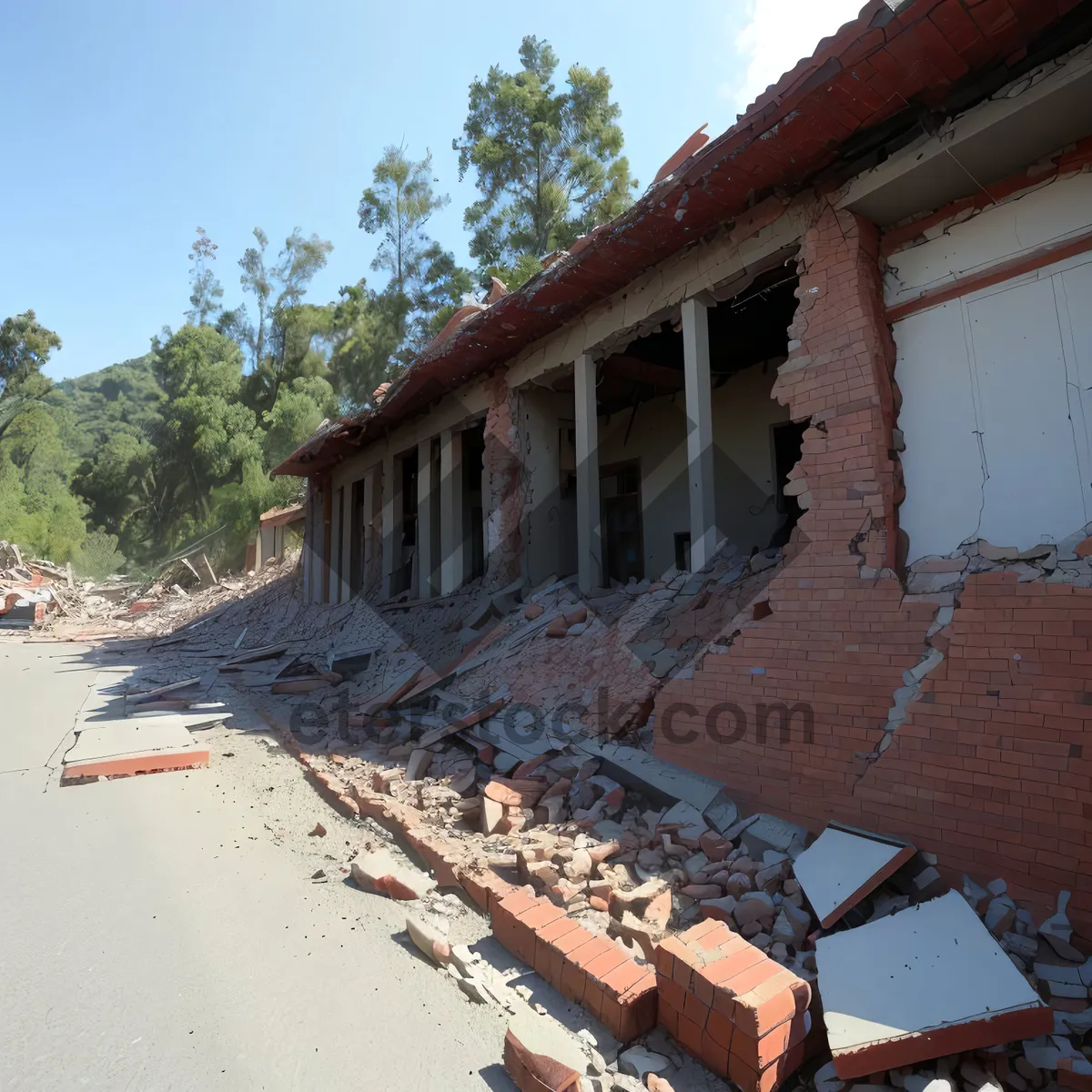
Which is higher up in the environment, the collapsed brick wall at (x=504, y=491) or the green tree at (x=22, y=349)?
the green tree at (x=22, y=349)

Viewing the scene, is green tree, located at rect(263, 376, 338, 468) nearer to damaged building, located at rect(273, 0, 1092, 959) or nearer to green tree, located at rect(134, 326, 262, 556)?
green tree, located at rect(134, 326, 262, 556)

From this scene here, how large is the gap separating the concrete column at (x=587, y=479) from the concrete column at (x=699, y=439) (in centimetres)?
148

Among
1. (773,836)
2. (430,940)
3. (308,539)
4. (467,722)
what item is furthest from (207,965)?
(308,539)

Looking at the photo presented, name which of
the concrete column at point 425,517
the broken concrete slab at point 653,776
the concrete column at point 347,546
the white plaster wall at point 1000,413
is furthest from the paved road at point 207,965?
the concrete column at point 347,546

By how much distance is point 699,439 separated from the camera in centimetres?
606

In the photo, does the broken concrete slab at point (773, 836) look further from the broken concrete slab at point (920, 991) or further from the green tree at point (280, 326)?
the green tree at point (280, 326)

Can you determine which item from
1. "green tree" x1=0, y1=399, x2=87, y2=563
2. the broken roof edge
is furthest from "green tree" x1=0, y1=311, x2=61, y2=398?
the broken roof edge

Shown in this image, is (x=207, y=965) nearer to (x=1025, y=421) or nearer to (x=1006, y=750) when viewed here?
(x=1006, y=750)

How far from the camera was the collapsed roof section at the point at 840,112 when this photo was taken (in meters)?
3.54

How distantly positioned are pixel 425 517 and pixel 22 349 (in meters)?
44.6

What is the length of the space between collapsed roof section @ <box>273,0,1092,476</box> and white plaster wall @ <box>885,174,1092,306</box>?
67cm

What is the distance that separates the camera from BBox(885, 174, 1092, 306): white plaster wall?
155 inches

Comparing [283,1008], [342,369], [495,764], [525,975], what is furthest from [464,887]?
[342,369]

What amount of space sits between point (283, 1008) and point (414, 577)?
30.5ft
